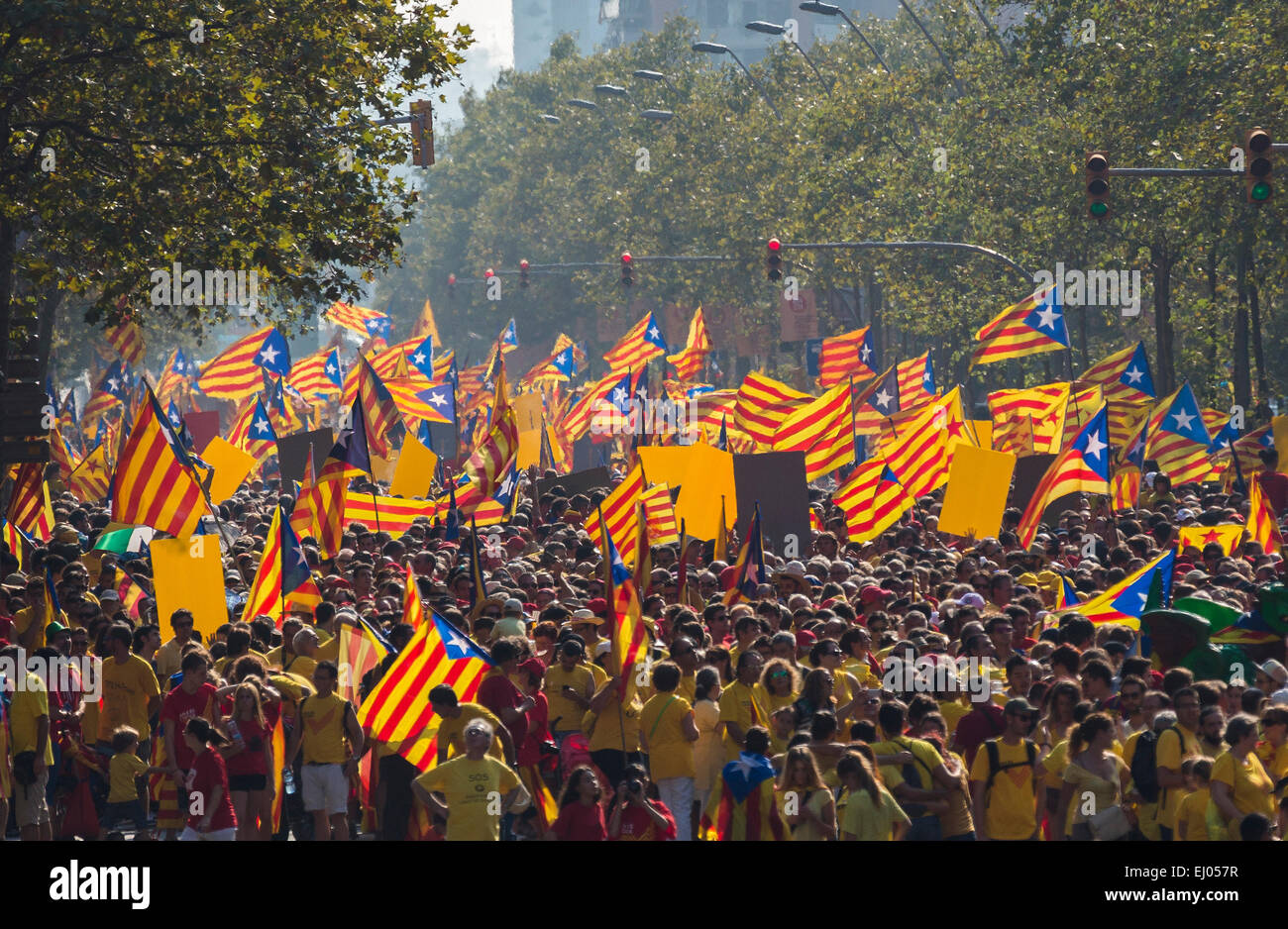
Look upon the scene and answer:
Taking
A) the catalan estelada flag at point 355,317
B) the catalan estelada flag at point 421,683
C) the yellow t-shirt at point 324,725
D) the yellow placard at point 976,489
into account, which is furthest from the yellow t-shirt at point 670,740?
the catalan estelada flag at point 355,317

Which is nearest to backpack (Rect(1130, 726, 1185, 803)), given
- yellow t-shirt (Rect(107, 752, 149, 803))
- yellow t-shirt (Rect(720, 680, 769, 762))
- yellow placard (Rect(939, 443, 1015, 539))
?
yellow t-shirt (Rect(720, 680, 769, 762))

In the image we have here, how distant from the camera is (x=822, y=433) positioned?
21766 mm

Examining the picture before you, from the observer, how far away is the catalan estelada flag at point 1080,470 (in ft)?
59.3

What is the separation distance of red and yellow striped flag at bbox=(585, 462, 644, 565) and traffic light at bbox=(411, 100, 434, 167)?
20.9ft

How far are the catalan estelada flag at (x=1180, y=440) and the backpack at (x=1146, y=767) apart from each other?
506 inches

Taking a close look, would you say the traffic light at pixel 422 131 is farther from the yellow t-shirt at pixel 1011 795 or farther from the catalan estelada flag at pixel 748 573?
the yellow t-shirt at pixel 1011 795

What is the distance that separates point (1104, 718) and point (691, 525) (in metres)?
8.46

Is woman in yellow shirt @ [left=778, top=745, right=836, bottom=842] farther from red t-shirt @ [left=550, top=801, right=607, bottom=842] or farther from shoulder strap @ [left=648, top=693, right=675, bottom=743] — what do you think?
shoulder strap @ [left=648, top=693, right=675, bottom=743]

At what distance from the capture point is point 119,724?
13.1m

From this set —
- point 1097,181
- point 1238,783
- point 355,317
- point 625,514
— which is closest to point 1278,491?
point 1097,181

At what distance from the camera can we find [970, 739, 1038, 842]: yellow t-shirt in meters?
10.2

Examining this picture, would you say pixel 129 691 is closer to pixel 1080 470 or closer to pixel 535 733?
pixel 535 733

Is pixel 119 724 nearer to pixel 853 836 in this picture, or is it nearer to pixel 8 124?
pixel 853 836

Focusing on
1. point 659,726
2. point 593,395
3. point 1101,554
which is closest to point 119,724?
point 659,726
